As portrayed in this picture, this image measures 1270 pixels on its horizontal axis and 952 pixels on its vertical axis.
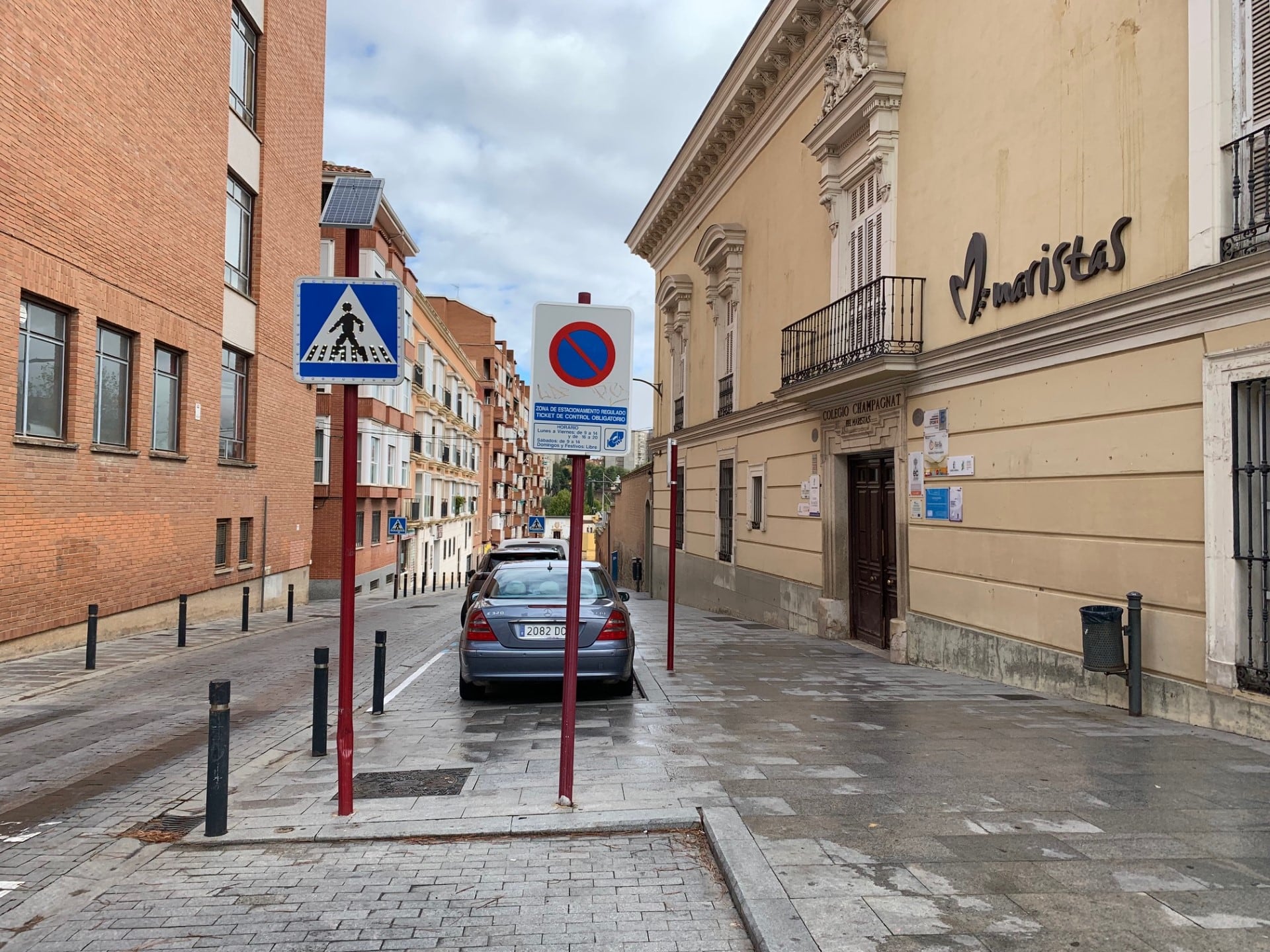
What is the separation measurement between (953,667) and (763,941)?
808 centimetres

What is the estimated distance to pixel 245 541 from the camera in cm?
2088

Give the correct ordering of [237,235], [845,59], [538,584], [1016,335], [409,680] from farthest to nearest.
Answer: [237,235] < [845,59] < [409,680] < [1016,335] < [538,584]

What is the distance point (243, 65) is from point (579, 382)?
63.6 feet

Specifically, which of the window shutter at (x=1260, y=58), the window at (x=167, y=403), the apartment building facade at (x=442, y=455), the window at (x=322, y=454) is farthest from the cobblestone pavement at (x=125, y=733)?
the apartment building facade at (x=442, y=455)

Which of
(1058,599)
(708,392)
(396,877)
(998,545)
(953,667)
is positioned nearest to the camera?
(396,877)

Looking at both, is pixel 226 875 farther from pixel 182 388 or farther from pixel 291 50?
pixel 291 50

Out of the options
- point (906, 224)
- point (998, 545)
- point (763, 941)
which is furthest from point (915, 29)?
point (763, 941)

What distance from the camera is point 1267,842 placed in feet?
14.6

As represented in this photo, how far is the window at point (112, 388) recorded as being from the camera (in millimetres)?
14039

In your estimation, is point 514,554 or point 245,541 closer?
point 514,554

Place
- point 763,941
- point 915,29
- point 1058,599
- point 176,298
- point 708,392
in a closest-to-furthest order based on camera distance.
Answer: point 763,941 → point 1058,599 → point 915,29 → point 176,298 → point 708,392

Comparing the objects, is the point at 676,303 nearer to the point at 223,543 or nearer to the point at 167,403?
the point at 223,543

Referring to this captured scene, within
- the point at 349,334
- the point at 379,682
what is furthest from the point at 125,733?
the point at 349,334

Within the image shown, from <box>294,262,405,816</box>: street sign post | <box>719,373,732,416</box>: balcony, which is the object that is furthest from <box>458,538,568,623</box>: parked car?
<box>294,262,405,816</box>: street sign post
